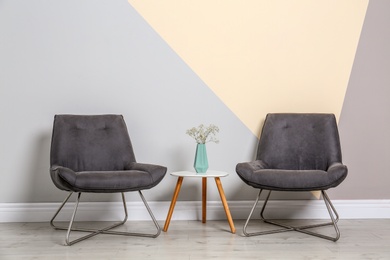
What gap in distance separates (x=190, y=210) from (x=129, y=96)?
1000mm

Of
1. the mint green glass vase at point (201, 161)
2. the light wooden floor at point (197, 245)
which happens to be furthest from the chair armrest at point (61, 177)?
the mint green glass vase at point (201, 161)

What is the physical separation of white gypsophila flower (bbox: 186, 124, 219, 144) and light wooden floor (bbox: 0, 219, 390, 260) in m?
0.63

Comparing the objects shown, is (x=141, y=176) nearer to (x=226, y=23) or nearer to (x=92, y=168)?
(x=92, y=168)

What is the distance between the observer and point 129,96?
3936 mm

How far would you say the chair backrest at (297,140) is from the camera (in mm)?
3754

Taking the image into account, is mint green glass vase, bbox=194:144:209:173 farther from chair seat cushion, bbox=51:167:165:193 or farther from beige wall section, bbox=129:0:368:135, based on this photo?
beige wall section, bbox=129:0:368:135

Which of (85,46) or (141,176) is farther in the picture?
(85,46)

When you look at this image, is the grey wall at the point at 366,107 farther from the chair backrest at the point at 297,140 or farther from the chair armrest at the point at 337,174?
the chair armrest at the point at 337,174

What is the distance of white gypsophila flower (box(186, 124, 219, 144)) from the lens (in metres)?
3.68

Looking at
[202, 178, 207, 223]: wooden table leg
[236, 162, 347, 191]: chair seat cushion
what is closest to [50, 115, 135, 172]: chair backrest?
[202, 178, 207, 223]: wooden table leg

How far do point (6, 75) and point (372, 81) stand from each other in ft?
9.28

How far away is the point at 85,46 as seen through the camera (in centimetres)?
390

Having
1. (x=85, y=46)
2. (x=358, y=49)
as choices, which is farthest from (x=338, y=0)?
(x=85, y=46)

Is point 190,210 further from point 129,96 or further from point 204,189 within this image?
point 129,96
